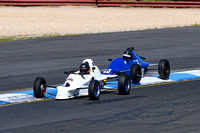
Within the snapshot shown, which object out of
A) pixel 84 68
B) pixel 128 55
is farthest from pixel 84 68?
pixel 128 55

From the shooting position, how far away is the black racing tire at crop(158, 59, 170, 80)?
45.3 ft

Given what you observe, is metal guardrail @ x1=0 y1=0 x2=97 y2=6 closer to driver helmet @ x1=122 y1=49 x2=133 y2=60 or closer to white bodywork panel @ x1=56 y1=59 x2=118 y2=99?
driver helmet @ x1=122 y1=49 x2=133 y2=60

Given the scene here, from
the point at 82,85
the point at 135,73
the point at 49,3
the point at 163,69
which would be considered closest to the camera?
the point at 82,85

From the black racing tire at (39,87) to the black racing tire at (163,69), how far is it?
382 centimetres

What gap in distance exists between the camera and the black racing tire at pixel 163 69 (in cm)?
1381

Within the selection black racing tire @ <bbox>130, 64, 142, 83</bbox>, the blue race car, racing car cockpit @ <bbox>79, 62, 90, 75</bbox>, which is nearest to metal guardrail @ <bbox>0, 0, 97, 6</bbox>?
the blue race car

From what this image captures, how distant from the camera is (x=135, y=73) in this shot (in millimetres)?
12734

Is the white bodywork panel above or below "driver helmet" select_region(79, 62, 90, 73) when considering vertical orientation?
below

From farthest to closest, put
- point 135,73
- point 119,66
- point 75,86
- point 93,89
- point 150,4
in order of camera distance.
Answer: point 150,4, point 119,66, point 135,73, point 75,86, point 93,89

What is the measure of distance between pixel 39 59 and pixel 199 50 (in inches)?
277

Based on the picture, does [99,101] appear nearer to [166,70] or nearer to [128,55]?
[128,55]

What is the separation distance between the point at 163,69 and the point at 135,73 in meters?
1.40

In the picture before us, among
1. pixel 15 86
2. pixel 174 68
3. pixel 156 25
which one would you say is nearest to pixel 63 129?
pixel 15 86

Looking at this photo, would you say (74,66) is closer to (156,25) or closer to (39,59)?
(39,59)
